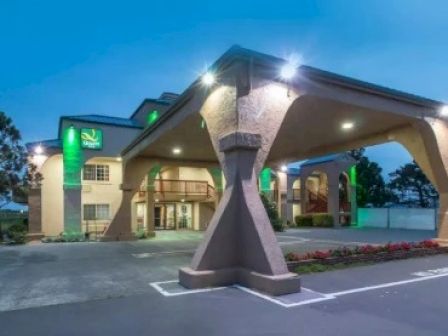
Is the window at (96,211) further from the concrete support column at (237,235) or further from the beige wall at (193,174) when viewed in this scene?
the concrete support column at (237,235)

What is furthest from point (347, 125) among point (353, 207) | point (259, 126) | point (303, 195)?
point (353, 207)

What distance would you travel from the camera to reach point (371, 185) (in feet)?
130

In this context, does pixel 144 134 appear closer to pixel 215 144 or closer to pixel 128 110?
pixel 215 144

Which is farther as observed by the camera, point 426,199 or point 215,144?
point 426,199

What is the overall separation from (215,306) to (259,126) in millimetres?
3905

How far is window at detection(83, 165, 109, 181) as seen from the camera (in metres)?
23.5

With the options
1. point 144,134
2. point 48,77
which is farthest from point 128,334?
point 48,77

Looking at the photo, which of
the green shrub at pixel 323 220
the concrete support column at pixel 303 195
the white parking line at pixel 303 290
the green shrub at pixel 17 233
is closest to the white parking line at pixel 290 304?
the white parking line at pixel 303 290

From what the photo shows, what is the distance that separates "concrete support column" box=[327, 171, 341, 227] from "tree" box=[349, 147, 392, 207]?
8831 millimetres

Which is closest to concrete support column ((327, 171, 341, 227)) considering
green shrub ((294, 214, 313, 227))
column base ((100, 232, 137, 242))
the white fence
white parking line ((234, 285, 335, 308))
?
green shrub ((294, 214, 313, 227))

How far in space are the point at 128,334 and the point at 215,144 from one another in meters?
4.84

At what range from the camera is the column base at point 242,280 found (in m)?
6.99

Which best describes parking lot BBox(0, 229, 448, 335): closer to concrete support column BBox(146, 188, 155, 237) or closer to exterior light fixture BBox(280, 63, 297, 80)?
Result: exterior light fixture BBox(280, 63, 297, 80)

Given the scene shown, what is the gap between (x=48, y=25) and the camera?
109625mm
